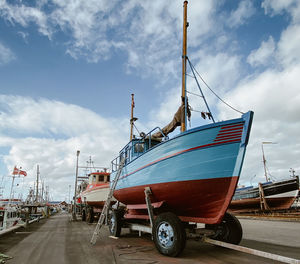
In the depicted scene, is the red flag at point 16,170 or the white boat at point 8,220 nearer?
the white boat at point 8,220

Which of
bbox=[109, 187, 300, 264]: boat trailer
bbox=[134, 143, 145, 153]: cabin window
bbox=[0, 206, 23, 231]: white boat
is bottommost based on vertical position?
bbox=[0, 206, 23, 231]: white boat

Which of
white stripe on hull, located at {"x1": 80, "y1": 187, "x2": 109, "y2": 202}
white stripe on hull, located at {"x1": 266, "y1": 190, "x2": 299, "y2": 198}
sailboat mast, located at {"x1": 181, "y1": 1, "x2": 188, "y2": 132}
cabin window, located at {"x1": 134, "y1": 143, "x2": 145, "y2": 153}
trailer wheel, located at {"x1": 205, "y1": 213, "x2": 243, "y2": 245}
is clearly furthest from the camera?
white stripe on hull, located at {"x1": 266, "y1": 190, "x2": 299, "y2": 198}

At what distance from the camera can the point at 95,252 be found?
5863 mm

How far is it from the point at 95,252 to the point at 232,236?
3.72 meters

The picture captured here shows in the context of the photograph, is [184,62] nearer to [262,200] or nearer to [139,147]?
[139,147]

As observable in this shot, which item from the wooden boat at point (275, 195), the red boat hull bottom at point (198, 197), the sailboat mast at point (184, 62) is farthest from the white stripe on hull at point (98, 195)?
the wooden boat at point (275, 195)

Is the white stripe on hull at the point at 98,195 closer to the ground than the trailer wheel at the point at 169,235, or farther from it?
farther from it

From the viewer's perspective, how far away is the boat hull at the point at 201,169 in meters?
5.04

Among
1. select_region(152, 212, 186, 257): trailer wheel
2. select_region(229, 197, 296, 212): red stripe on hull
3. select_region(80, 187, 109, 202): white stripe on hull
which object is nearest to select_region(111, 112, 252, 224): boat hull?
select_region(152, 212, 186, 257): trailer wheel

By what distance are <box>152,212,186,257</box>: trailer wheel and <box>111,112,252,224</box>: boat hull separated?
0.66 meters

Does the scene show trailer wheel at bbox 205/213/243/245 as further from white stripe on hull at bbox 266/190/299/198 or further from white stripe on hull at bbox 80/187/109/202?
white stripe on hull at bbox 266/190/299/198

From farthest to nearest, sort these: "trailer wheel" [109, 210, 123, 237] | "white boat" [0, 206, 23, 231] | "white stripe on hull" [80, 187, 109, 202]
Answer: "white stripe on hull" [80, 187, 109, 202], "white boat" [0, 206, 23, 231], "trailer wheel" [109, 210, 123, 237]

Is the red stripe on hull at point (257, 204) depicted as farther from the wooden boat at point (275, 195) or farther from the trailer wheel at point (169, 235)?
the trailer wheel at point (169, 235)

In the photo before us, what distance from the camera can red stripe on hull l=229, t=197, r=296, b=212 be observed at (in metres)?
18.3
